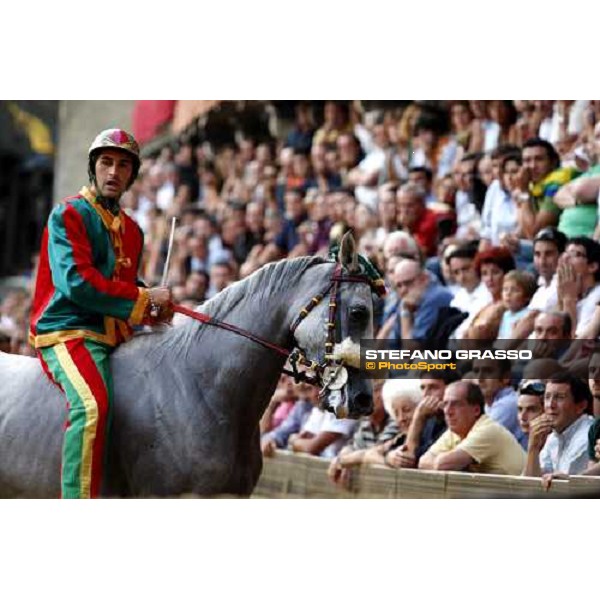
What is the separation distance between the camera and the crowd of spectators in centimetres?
742

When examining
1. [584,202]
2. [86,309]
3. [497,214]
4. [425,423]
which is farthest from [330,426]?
[86,309]

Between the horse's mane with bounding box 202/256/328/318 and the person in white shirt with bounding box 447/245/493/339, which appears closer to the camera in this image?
the horse's mane with bounding box 202/256/328/318

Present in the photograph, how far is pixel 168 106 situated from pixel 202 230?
109cm

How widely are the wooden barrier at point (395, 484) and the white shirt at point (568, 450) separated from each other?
0.08m

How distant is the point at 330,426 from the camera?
879 cm

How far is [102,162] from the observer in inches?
231

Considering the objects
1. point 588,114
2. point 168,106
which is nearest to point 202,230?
point 168,106

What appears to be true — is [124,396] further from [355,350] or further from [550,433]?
[550,433]

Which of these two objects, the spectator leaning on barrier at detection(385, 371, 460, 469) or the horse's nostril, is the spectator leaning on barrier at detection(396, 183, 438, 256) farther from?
the horse's nostril

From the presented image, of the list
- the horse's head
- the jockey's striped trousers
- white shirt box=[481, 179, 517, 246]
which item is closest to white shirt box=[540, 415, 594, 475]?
white shirt box=[481, 179, 517, 246]

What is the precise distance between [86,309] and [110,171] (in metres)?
0.63

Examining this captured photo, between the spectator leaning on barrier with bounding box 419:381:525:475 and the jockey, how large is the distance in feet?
7.58

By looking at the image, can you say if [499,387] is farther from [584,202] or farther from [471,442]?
[584,202]

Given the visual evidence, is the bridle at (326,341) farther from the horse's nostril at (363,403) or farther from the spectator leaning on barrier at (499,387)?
the spectator leaning on barrier at (499,387)
